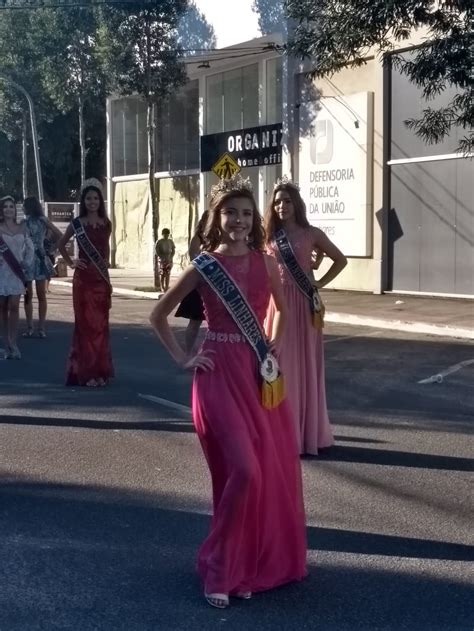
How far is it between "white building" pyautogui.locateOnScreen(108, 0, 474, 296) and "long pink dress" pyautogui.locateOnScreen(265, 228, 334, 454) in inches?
535

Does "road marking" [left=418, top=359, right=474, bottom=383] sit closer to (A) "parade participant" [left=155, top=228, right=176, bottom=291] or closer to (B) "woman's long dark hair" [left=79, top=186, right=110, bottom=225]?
(B) "woman's long dark hair" [left=79, top=186, right=110, bottom=225]

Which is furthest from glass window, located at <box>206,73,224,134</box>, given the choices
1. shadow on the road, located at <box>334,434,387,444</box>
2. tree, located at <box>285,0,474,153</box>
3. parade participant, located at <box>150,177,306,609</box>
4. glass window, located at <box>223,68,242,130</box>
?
parade participant, located at <box>150,177,306,609</box>

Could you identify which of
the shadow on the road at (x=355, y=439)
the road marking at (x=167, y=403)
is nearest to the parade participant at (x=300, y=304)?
the shadow on the road at (x=355, y=439)

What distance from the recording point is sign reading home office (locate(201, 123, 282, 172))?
1046 inches

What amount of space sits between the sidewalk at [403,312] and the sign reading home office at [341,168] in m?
1.39

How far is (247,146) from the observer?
27.9 m

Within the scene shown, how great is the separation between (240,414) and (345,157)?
19262mm

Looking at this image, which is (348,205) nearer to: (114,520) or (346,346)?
(346,346)

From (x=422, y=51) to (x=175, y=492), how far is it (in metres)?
7.14

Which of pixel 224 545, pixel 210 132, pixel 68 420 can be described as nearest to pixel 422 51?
pixel 68 420

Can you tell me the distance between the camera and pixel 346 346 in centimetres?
1467

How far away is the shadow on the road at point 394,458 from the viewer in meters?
7.68

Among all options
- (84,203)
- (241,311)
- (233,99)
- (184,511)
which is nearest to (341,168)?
(233,99)

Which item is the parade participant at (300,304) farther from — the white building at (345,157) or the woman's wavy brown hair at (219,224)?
the white building at (345,157)
